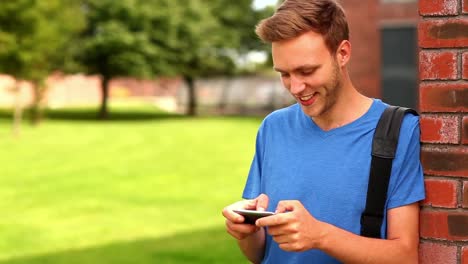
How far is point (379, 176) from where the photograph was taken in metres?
2.27

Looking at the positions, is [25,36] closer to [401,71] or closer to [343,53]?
[401,71]

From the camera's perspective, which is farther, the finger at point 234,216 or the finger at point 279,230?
the finger at point 234,216

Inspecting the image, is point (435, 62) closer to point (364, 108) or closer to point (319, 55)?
point (364, 108)

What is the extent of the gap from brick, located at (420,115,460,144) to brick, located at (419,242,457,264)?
1.12ft

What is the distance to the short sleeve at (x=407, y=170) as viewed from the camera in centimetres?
229

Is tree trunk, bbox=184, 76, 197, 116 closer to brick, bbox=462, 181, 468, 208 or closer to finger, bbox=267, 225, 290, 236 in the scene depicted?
brick, bbox=462, 181, 468, 208

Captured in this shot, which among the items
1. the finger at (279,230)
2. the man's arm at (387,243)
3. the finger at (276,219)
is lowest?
the man's arm at (387,243)

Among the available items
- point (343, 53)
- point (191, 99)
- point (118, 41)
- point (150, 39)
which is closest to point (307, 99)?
point (343, 53)

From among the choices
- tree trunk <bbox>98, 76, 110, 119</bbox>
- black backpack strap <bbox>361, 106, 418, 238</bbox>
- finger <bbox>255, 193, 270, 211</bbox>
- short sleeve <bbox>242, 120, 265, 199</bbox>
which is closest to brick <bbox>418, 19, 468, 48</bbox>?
black backpack strap <bbox>361, 106, 418, 238</bbox>

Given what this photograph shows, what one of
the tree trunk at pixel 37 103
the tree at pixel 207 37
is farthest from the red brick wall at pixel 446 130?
the tree at pixel 207 37

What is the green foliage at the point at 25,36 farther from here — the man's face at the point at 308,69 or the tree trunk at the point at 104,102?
the man's face at the point at 308,69

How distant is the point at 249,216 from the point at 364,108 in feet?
1.65

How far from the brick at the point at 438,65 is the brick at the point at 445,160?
0.23 m

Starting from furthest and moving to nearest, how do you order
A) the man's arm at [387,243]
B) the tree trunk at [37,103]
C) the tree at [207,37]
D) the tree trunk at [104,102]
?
the tree at [207,37] < the tree trunk at [104,102] < the tree trunk at [37,103] < the man's arm at [387,243]
